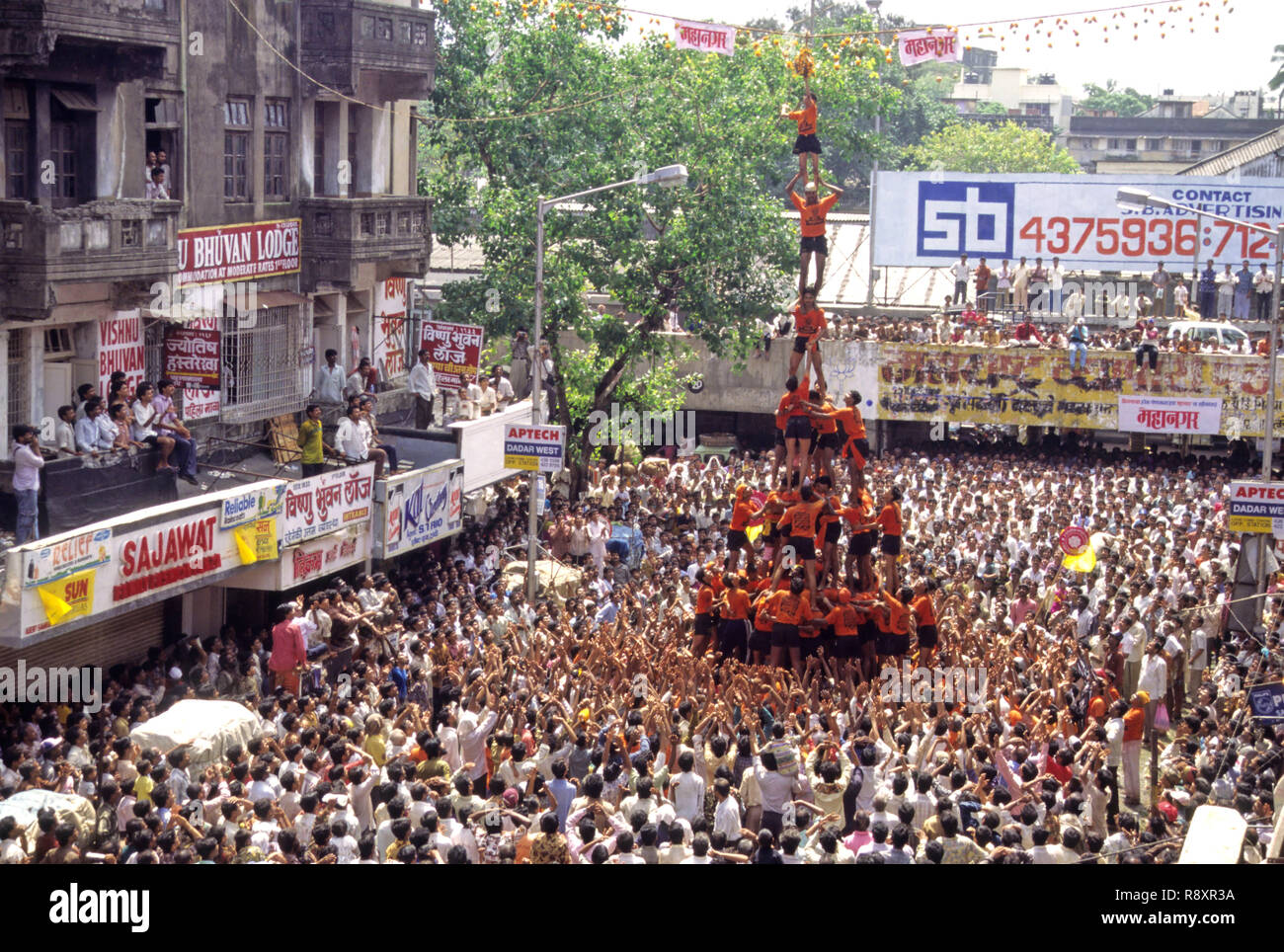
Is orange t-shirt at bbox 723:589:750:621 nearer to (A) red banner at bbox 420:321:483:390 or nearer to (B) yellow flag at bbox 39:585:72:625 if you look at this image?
(B) yellow flag at bbox 39:585:72:625

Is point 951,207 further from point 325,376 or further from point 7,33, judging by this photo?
point 7,33

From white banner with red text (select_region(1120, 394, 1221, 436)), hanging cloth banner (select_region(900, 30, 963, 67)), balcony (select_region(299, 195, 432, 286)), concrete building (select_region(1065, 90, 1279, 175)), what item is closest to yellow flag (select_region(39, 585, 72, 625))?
balcony (select_region(299, 195, 432, 286))

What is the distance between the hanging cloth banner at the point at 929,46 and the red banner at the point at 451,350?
8.54 meters

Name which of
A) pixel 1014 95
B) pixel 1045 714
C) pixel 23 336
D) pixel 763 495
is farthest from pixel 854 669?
pixel 1014 95

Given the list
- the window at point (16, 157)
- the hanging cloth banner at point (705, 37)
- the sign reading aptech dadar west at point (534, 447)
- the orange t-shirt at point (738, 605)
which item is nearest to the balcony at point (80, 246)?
the window at point (16, 157)

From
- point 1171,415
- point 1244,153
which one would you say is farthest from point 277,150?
point 1244,153

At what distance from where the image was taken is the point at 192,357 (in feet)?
68.9

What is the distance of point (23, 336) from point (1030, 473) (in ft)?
62.1

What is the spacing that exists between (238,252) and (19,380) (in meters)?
4.40

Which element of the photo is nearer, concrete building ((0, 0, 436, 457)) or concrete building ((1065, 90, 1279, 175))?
concrete building ((0, 0, 436, 457))

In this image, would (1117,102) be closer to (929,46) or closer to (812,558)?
(929,46)

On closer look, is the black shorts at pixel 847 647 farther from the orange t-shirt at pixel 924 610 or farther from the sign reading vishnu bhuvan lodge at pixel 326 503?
the sign reading vishnu bhuvan lodge at pixel 326 503

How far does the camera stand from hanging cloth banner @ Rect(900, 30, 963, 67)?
26.7 m

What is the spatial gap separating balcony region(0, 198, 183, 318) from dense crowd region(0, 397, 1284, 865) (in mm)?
4353
